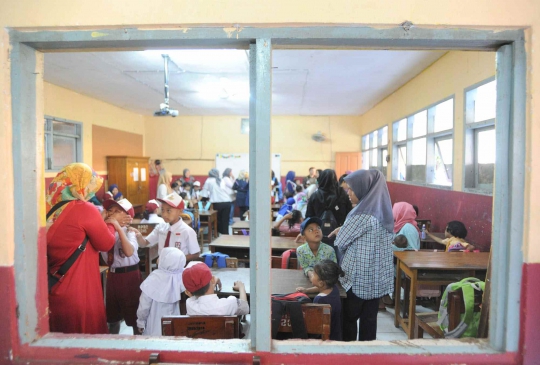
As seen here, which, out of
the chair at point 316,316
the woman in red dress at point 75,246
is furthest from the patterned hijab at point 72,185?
the chair at point 316,316

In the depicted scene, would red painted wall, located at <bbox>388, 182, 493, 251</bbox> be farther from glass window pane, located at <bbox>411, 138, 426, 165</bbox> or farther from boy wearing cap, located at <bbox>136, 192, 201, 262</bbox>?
boy wearing cap, located at <bbox>136, 192, 201, 262</bbox>

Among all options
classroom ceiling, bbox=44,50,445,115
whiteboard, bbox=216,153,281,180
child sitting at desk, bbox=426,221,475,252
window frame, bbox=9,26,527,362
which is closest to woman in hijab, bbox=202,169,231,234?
classroom ceiling, bbox=44,50,445,115

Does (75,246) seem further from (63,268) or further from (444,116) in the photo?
(444,116)

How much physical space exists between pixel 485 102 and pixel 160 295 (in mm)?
4134

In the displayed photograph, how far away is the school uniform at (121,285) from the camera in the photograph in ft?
8.36

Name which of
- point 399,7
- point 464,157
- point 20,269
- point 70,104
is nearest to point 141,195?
point 70,104

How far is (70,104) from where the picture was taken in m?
7.49

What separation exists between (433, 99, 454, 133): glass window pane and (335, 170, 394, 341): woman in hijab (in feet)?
11.1

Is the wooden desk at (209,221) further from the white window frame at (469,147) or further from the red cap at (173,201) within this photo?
the white window frame at (469,147)

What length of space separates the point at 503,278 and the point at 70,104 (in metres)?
8.31

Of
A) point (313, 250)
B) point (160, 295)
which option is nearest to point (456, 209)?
point (313, 250)

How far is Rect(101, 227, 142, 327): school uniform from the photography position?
255 centimetres

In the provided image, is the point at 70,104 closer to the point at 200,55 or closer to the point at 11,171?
the point at 200,55

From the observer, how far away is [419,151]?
6.39 metres
